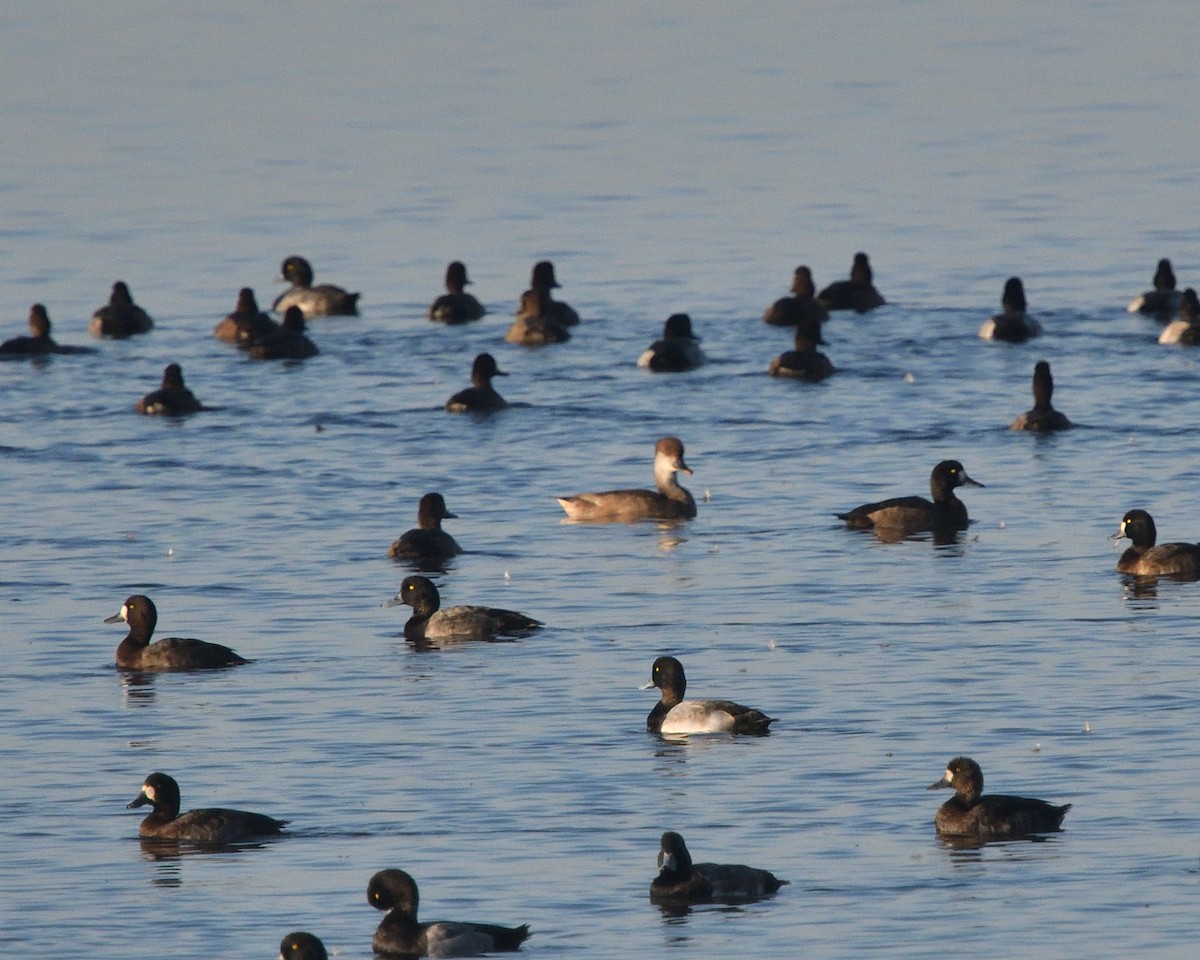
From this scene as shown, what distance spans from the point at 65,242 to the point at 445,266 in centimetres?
851

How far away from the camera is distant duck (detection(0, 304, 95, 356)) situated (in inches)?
1692

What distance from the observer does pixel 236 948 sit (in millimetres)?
17031

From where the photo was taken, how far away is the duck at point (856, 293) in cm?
4584

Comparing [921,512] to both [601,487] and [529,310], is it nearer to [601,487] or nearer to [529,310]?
[601,487]

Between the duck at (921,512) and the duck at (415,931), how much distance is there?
47.0 ft

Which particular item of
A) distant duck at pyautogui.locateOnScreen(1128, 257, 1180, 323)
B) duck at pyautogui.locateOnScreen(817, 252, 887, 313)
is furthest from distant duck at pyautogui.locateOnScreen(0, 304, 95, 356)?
distant duck at pyautogui.locateOnScreen(1128, 257, 1180, 323)

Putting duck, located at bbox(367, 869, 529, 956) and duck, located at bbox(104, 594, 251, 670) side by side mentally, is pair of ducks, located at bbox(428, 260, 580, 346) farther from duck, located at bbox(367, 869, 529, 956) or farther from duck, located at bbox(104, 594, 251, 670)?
duck, located at bbox(367, 869, 529, 956)

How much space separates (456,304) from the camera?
151ft

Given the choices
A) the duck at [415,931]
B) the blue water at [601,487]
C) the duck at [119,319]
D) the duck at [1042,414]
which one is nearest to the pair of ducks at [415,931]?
the duck at [415,931]

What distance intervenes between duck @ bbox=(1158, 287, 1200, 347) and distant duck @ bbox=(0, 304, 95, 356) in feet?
57.3

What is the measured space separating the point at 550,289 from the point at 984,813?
96.1ft

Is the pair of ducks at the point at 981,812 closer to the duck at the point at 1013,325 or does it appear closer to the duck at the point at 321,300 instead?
the duck at the point at 1013,325

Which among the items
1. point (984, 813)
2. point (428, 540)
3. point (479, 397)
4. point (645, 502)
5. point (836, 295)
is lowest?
point (984, 813)

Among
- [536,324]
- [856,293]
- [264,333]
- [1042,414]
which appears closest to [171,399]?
[264,333]
